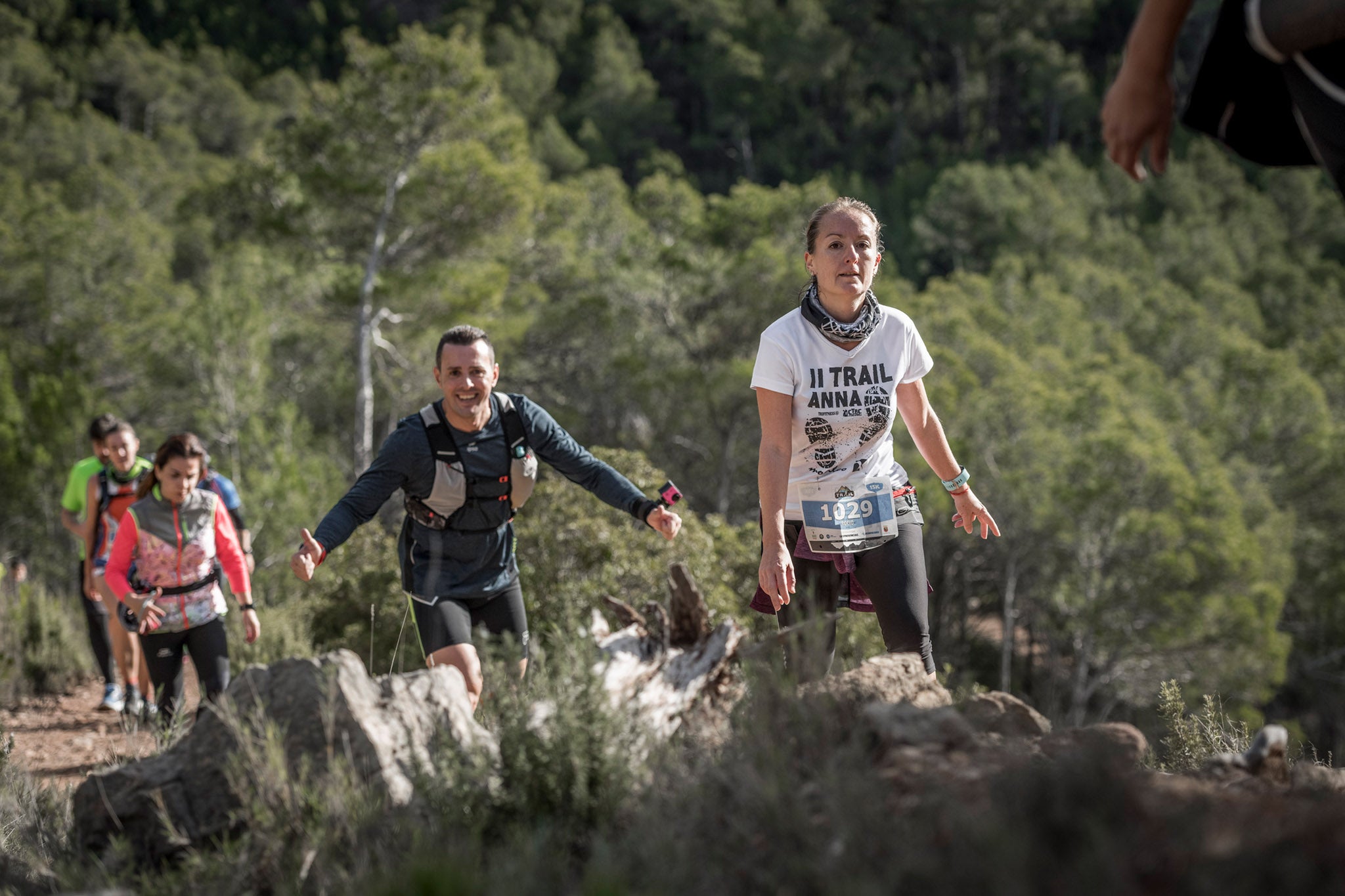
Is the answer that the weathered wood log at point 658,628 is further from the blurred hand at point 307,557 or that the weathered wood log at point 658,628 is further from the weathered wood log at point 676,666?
the blurred hand at point 307,557

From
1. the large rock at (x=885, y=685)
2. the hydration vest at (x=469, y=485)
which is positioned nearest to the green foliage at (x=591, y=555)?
the hydration vest at (x=469, y=485)

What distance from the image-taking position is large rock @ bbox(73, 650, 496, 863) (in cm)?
241

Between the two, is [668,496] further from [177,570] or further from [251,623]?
[177,570]

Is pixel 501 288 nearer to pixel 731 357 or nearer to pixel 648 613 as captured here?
pixel 731 357

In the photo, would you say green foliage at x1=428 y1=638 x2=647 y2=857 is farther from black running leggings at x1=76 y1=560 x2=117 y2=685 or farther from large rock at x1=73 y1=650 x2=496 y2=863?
black running leggings at x1=76 y1=560 x2=117 y2=685

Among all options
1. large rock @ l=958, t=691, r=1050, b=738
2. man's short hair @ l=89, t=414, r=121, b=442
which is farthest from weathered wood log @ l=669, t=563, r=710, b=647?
man's short hair @ l=89, t=414, r=121, b=442

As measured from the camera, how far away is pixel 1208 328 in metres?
30.2

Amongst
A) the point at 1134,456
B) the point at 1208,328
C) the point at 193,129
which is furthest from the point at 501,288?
the point at 193,129

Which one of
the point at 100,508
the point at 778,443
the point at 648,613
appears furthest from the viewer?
the point at 100,508

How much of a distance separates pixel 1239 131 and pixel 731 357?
22223 millimetres

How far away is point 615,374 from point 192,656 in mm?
19929

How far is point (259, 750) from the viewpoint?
95.9 inches

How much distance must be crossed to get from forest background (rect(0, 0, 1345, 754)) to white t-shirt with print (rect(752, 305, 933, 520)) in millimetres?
4516

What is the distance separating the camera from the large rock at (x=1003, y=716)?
259cm
